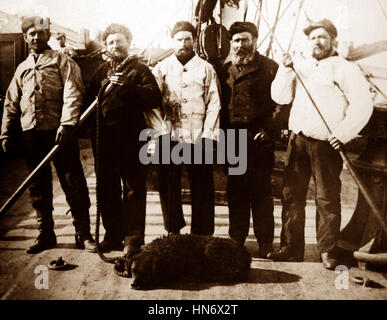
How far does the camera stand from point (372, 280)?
12.4 feet

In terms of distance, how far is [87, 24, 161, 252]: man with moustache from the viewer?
12.6 feet

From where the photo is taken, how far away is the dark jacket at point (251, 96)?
398 cm

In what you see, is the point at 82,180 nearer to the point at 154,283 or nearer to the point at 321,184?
the point at 154,283

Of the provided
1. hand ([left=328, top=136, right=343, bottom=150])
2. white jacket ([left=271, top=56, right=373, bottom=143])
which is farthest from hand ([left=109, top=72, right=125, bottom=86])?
hand ([left=328, top=136, right=343, bottom=150])

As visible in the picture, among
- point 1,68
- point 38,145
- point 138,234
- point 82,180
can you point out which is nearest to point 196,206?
point 138,234

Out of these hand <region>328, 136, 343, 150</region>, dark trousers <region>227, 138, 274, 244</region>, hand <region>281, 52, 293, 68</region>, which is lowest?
dark trousers <region>227, 138, 274, 244</region>

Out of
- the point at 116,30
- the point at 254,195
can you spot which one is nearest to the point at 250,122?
the point at 254,195

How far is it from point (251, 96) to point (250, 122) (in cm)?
26

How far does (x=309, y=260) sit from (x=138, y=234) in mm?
1778

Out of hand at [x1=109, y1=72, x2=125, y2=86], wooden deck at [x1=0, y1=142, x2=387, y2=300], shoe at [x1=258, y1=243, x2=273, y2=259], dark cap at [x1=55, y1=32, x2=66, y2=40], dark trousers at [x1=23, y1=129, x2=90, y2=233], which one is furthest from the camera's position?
dark cap at [x1=55, y1=32, x2=66, y2=40]

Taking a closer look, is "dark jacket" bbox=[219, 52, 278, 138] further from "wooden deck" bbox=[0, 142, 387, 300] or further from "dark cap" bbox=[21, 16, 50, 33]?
"dark cap" bbox=[21, 16, 50, 33]

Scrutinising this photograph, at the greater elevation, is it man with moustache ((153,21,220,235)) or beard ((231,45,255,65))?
beard ((231,45,255,65))

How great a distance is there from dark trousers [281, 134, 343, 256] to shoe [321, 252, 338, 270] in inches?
2.2

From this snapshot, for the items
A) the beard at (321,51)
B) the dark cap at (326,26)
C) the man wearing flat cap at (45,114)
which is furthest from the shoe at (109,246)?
the dark cap at (326,26)
